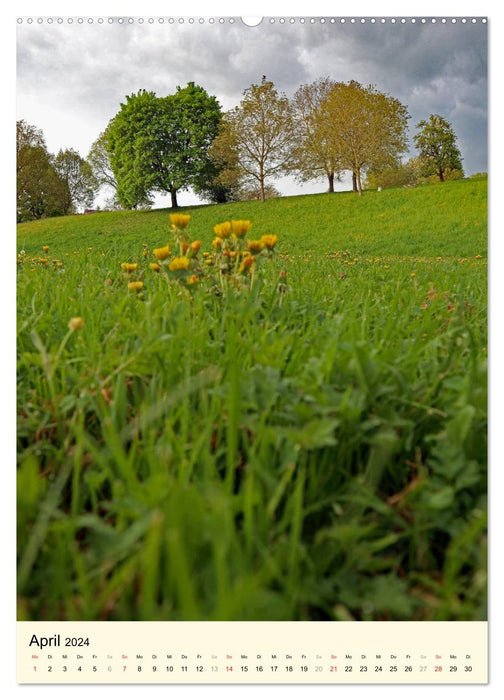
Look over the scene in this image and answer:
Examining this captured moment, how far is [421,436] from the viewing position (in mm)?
874

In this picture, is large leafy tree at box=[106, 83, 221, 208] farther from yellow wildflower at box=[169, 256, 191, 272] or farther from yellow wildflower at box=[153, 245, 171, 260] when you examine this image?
yellow wildflower at box=[169, 256, 191, 272]

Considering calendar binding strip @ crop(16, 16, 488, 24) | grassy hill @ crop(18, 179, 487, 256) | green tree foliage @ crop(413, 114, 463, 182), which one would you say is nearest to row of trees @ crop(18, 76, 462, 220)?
green tree foliage @ crop(413, 114, 463, 182)

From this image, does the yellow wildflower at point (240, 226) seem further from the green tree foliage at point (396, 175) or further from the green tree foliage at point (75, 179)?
the green tree foliage at point (396, 175)

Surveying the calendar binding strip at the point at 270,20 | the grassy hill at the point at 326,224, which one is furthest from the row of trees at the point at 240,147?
the calendar binding strip at the point at 270,20

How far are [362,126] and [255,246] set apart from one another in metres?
1.54

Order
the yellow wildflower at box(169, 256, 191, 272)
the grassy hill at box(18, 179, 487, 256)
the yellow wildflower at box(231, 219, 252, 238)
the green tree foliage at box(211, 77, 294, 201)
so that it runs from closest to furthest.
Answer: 1. the yellow wildflower at box(169, 256, 191, 272)
2. the yellow wildflower at box(231, 219, 252, 238)
3. the green tree foliage at box(211, 77, 294, 201)
4. the grassy hill at box(18, 179, 487, 256)

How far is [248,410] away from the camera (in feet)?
2.84

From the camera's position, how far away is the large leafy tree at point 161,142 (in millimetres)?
2225

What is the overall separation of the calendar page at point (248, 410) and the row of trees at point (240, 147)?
3cm

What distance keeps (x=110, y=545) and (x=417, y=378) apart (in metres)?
0.76

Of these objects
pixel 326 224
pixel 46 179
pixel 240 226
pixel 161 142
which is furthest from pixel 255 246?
pixel 326 224

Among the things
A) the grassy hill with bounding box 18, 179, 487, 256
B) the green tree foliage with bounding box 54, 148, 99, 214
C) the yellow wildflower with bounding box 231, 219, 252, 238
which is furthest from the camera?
the grassy hill with bounding box 18, 179, 487, 256

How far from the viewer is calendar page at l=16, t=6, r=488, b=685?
1.90 ft

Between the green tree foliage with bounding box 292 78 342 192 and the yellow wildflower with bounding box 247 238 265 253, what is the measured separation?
90cm
